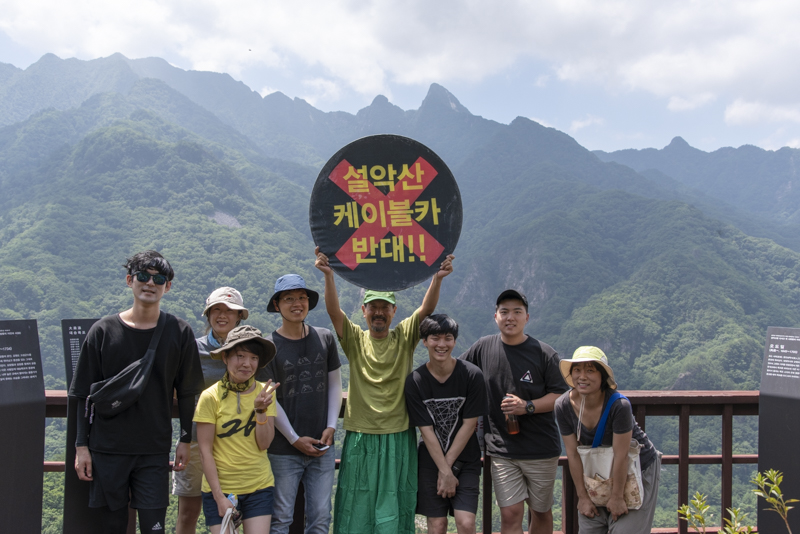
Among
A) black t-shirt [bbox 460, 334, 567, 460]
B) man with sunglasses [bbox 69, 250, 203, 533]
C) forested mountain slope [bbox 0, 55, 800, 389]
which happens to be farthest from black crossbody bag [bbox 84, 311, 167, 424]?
forested mountain slope [bbox 0, 55, 800, 389]

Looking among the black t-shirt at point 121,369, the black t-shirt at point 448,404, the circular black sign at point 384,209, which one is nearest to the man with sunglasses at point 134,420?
the black t-shirt at point 121,369

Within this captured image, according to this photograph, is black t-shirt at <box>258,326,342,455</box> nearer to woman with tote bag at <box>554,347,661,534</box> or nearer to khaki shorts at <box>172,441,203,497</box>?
khaki shorts at <box>172,441,203,497</box>

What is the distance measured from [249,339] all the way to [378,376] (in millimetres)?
814

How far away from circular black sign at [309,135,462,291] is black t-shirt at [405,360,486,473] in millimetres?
613

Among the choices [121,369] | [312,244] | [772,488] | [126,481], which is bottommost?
[126,481]

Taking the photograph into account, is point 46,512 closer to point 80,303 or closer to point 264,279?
point 80,303

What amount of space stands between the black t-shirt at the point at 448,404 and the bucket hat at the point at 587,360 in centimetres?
47

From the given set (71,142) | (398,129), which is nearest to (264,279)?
(71,142)

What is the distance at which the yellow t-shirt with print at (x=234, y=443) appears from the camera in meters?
2.92

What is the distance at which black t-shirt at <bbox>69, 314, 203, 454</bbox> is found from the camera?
293cm

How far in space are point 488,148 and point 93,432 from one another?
135 m

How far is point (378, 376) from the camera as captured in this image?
338 centimetres

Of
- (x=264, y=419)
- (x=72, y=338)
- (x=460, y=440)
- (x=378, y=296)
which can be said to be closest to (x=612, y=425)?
(x=460, y=440)

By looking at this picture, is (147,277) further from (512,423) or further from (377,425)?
(512,423)
